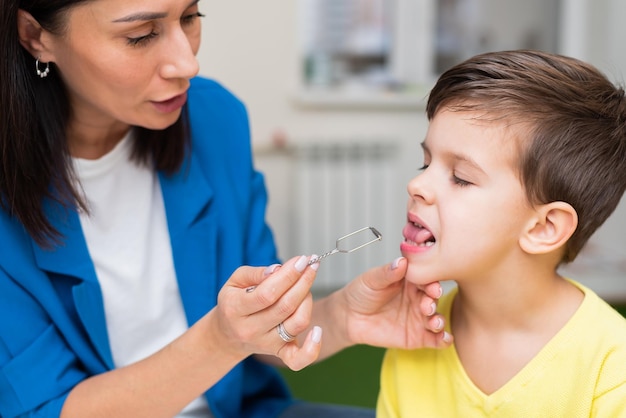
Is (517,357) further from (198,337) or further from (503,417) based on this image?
(198,337)

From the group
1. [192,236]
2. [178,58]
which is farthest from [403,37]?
[178,58]

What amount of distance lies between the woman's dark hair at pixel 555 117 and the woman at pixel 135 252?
262 millimetres

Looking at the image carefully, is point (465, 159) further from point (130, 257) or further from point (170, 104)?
point (130, 257)

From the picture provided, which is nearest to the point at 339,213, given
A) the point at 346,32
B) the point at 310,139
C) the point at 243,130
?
the point at 310,139

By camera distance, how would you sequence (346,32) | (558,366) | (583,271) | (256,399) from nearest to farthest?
(558,366)
(256,399)
(583,271)
(346,32)

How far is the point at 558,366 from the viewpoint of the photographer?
125 cm

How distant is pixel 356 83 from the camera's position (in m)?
4.27

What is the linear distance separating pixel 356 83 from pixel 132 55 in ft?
9.85

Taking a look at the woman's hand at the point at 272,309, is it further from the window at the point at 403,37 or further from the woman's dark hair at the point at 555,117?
the window at the point at 403,37

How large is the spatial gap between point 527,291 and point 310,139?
2796 mm

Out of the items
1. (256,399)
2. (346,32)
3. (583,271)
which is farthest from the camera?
(346,32)

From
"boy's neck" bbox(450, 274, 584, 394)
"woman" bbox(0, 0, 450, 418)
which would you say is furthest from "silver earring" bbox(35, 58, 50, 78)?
"boy's neck" bbox(450, 274, 584, 394)

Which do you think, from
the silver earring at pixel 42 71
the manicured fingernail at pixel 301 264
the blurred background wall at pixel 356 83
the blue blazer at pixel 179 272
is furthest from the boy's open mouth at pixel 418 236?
the blurred background wall at pixel 356 83

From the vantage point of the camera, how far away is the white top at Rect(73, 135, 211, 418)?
153 cm
